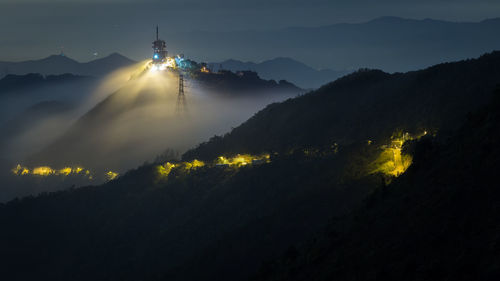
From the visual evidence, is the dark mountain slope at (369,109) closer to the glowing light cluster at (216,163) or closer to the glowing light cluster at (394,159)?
the glowing light cluster at (394,159)

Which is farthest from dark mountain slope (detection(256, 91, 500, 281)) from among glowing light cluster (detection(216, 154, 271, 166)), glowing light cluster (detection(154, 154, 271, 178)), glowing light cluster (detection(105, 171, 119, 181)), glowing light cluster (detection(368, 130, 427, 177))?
glowing light cluster (detection(105, 171, 119, 181))

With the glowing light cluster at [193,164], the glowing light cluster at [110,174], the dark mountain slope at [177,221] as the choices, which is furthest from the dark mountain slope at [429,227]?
the glowing light cluster at [110,174]

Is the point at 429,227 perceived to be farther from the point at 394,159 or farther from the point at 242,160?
the point at 242,160

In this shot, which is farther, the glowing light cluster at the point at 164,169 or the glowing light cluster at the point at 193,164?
the glowing light cluster at the point at 164,169

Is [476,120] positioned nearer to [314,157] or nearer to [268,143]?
[314,157]

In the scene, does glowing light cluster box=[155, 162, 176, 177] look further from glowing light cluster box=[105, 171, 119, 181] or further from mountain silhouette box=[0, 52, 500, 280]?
glowing light cluster box=[105, 171, 119, 181]
